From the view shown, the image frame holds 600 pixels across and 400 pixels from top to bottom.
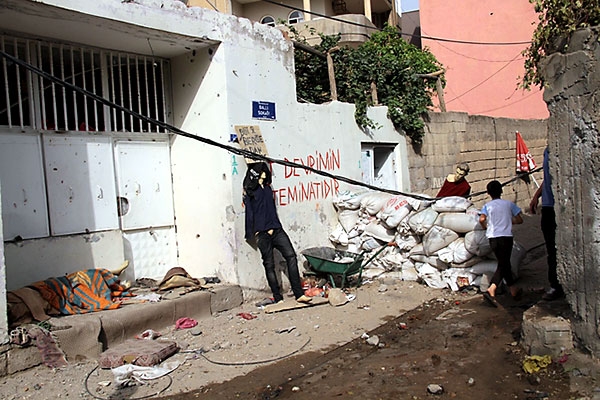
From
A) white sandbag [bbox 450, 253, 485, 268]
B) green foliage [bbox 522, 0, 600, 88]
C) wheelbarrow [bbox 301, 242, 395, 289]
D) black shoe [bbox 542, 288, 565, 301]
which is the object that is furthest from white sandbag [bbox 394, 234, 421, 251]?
green foliage [bbox 522, 0, 600, 88]

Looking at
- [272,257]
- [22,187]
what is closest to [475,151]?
[272,257]

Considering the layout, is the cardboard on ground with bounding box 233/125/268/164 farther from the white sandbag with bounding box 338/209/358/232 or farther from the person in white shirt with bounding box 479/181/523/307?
the person in white shirt with bounding box 479/181/523/307

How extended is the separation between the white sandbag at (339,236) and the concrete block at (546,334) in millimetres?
3774

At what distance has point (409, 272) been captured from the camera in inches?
286

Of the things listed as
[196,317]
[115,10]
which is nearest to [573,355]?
[196,317]

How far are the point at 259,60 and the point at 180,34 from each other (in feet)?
4.01

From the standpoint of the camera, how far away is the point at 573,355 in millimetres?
3920

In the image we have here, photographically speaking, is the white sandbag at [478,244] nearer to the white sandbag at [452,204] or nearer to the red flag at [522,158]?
the white sandbag at [452,204]

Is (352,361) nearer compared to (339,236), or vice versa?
(352,361)

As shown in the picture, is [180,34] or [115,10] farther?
[180,34]

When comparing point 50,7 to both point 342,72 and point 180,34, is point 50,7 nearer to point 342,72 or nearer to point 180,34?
point 180,34

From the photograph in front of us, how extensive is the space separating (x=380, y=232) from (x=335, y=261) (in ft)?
3.64

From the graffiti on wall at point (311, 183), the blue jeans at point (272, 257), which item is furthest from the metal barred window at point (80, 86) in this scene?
the blue jeans at point (272, 257)

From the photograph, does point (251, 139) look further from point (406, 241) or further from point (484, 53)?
point (484, 53)
